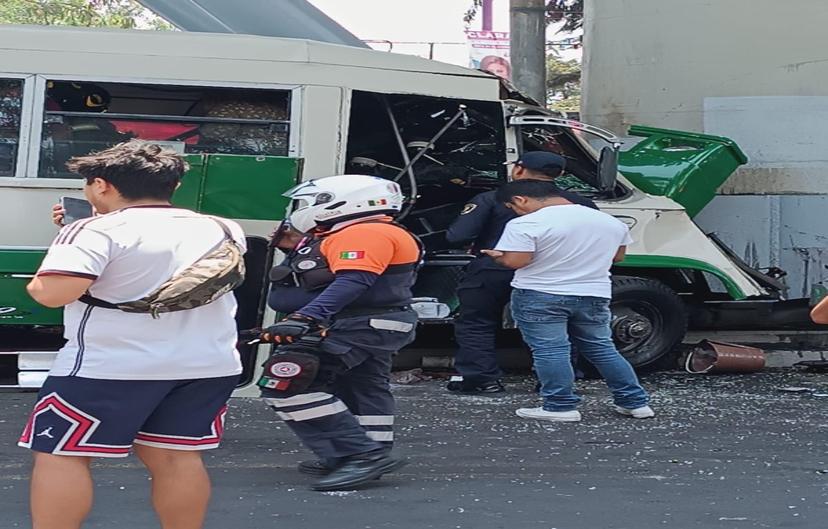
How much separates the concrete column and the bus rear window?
21.5 ft

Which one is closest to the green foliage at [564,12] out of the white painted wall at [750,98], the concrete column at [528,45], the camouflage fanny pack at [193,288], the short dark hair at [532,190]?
the concrete column at [528,45]

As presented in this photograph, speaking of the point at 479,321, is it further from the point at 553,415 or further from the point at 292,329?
the point at 292,329

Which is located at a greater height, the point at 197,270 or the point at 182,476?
the point at 197,270

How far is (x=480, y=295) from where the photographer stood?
714 cm

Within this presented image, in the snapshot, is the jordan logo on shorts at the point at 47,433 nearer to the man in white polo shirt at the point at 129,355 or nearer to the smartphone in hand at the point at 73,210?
the man in white polo shirt at the point at 129,355

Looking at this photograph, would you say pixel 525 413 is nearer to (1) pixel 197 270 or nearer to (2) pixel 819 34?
(1) pixel 197 270

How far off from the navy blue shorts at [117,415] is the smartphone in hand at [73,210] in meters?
1.43

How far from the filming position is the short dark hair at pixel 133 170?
3482 mm

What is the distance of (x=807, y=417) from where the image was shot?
6684 millimetres

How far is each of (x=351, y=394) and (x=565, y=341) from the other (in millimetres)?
1622

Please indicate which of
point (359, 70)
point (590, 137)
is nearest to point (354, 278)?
point (359, 70)

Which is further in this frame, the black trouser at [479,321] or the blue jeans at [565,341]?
the black trouser at [479,321]

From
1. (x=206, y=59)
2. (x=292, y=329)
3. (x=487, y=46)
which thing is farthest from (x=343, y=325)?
(x=487, y=46)

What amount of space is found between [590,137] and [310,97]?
2515 mm
